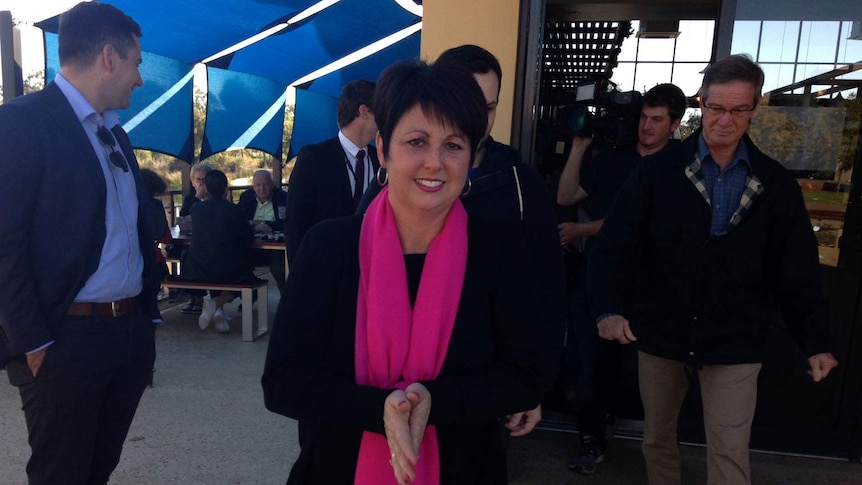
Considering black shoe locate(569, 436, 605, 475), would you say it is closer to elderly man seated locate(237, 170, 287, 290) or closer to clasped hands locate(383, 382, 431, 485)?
clasped hands locate(383, 382, 431, 485)

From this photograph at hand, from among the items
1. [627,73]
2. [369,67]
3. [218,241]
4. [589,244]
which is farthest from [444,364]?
[369,67]

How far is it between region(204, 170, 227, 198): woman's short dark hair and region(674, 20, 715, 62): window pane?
419cm

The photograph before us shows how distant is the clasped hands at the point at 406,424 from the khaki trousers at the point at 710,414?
1548 millimetres

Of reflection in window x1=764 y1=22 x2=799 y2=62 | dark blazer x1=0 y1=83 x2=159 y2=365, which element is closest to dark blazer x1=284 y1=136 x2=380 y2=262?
dark blazer x1=0 y1=83 x2=159 y2=365

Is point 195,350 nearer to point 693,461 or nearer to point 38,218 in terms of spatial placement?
point 38,218

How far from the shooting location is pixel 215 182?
213 inches

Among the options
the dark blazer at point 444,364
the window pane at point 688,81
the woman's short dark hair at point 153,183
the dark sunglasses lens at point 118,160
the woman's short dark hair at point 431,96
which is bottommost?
the dark blazer at point 444,364

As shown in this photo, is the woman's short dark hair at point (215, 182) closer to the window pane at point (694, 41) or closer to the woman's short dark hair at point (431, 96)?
the window pane at point (694, 41)

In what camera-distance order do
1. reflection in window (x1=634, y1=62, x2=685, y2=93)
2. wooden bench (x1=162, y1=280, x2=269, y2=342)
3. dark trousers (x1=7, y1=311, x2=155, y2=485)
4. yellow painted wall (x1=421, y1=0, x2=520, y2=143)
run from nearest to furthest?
dark trousers (x1=7, y1=311, x2=155, y2=485) < yellow painted wall (x1=421, y1=0, x2=520, y2=143) < reflection in window (x1=634, y1=62, x2=685, y2=93) < wooden bench (x1=162, y1=280, x2=269, y2=342)

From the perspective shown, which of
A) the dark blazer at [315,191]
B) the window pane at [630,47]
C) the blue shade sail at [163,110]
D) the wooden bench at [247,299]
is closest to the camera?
the dark blazer at [315,191]

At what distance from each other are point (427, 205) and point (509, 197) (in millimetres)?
714

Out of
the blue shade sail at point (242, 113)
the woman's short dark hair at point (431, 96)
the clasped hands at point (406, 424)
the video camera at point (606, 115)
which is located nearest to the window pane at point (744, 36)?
the video camera at point (606, 115)

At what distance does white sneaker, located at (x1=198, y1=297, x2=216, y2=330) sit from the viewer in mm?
5676

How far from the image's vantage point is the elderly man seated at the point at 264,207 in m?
6.95
